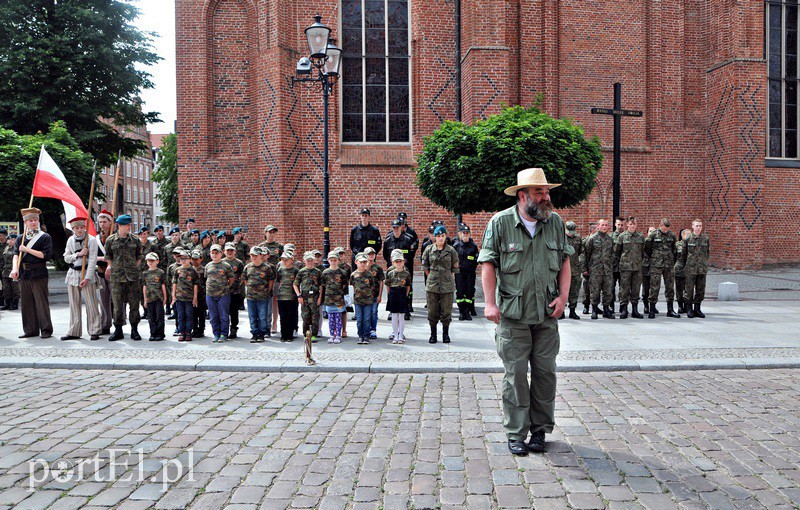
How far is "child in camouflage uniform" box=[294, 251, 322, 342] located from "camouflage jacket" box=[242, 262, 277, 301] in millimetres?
475

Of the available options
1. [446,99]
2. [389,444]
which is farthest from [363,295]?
[446,99]

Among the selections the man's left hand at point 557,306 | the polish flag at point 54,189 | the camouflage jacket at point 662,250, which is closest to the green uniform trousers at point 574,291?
the camouflage jacket at point 662,250

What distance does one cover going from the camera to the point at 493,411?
530 centimetres

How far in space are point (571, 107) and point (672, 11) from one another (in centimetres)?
479

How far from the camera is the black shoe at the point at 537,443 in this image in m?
4.23

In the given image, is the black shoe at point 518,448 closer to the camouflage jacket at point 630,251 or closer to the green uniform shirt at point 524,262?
the green uniform shirt at point 524,262

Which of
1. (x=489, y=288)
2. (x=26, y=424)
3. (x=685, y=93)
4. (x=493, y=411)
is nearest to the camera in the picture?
(x=489, y=288)

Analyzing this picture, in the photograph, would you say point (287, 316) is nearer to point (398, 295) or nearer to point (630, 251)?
point (398, 295)

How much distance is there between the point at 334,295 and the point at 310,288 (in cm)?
36

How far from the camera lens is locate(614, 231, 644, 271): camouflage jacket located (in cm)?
1110

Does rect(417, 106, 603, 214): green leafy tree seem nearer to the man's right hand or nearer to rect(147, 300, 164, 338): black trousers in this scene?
rect(147, 300, 164, 338): black trousers

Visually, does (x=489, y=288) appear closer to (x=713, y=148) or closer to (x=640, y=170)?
(x=640, y=170)

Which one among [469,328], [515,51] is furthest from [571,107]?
[469,328]

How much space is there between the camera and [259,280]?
9.13 meters
